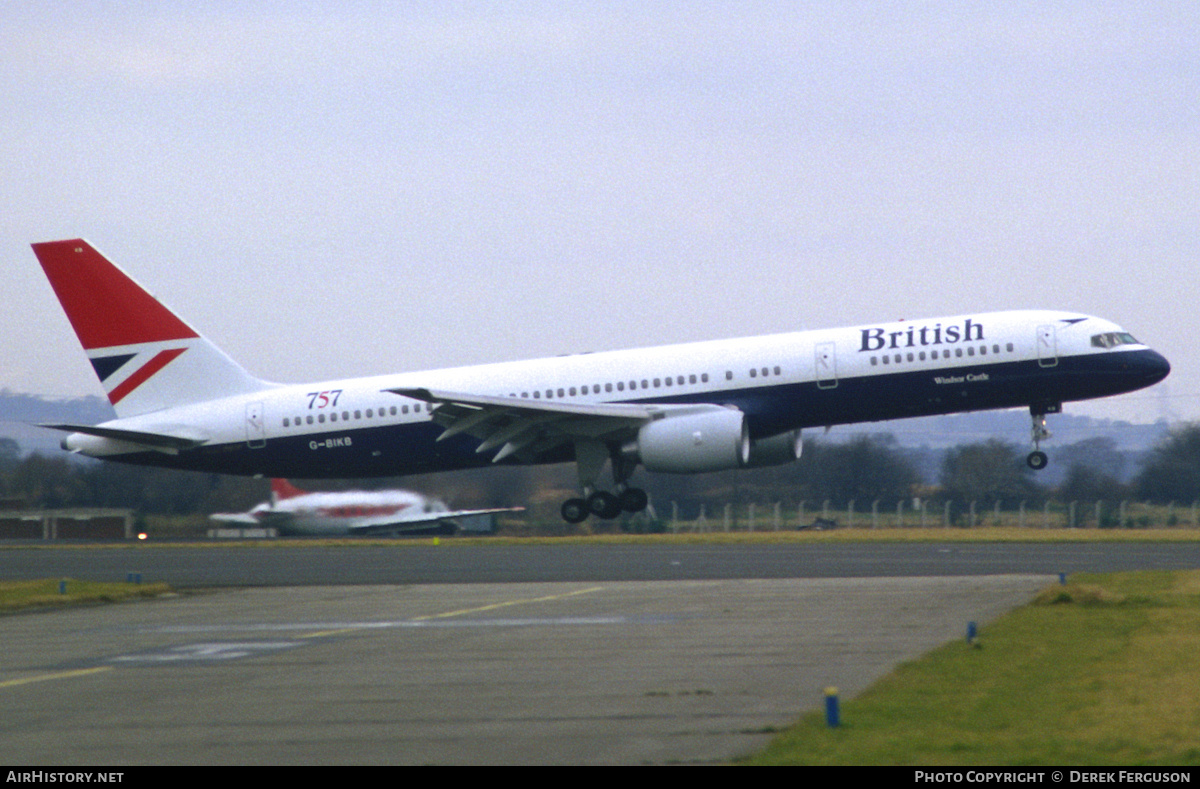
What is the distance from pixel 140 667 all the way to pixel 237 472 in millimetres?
23929

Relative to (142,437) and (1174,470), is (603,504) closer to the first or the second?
(142,437)

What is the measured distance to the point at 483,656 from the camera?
14812mm

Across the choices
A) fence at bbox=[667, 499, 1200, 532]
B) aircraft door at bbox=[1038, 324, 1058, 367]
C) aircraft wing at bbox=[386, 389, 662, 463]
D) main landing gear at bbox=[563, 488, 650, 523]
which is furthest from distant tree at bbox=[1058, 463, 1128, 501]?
aircraft wing at bbox=[386, 389, 662, 463]

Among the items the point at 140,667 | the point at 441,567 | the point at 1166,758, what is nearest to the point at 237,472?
the point at 441,567

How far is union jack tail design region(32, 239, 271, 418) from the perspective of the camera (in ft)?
127

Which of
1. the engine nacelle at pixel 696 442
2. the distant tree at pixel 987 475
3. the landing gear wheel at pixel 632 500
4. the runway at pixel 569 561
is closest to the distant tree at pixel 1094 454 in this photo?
the distant tree at pixel 987 475

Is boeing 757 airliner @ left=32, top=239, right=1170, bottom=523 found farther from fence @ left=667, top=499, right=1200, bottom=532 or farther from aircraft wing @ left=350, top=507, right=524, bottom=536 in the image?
fence @ left=667, top=499, right=1200, bottom=532

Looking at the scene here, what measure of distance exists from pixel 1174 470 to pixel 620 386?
26855mm

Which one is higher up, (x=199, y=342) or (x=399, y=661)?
(x=199, y=342)

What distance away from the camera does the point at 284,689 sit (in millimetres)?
12664

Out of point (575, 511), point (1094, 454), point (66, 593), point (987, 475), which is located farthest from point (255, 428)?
point (1094, 454)

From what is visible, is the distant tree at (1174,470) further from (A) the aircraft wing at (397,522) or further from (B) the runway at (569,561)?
(A) the aircraft wing at (397,522)

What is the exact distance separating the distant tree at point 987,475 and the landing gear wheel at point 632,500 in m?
18.6

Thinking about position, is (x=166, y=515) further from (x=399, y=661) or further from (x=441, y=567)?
(x=399, y=661)
